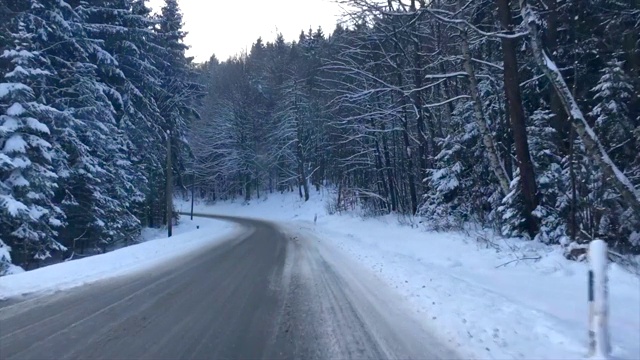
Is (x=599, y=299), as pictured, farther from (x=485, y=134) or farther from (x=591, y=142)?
(x=485, y=134)

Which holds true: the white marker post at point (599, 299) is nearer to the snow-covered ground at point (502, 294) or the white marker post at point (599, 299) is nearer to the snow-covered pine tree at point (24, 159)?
the snow-covered ground at point (502, 294)

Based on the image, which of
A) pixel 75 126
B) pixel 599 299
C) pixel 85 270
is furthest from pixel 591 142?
pixel 75 126

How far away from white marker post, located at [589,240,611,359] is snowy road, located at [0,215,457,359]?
1.48 meters

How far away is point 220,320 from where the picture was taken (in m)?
7.14

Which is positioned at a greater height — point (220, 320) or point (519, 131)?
point (519, 131)

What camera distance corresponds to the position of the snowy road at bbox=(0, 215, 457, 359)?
5684 millimetres

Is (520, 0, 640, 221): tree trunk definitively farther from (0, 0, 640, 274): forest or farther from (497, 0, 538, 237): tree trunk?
(497, 0, 538, 237): tree trunk

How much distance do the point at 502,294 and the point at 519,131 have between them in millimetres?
6096

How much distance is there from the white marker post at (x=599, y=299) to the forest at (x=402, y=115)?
199 inches

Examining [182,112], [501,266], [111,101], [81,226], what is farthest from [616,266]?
[182,112]

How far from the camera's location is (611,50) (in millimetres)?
12219

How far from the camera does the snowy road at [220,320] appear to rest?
5.68m

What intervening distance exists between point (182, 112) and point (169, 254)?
23.4m

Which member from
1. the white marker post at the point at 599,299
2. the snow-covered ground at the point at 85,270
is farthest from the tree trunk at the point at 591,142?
the snow-covered ground at the point at 85,270
